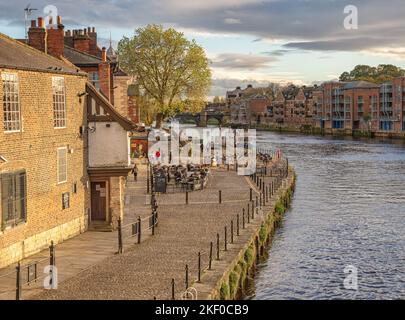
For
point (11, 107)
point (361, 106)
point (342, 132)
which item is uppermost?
point (361, 106)

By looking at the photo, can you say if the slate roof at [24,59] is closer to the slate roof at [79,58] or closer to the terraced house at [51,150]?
the terraced house at [51,150]

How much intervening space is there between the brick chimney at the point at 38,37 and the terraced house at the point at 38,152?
1596 mm

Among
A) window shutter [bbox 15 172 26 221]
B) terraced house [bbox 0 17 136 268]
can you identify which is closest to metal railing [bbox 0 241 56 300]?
terraced house [bbox 0 17 136 268]

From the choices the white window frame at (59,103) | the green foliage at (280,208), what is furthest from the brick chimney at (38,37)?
the green foliage at (280,208)

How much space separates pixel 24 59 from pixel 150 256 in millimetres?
8984

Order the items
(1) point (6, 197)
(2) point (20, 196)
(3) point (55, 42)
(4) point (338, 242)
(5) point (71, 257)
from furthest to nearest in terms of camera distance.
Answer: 1. (4) point (338, 242)
2. (3) point (55, 42)
3. (5) point (71, 257)
4. (2) point (20, 196)
5. (1) point (6, 197)

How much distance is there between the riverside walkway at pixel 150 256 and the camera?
60.3 feet

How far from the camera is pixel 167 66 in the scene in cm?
8350

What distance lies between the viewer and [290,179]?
53.6 m

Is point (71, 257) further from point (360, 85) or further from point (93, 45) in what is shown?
point (360, 85)

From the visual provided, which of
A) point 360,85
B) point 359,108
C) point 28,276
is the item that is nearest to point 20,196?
point 28,276

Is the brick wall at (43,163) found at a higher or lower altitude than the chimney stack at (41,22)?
lower
